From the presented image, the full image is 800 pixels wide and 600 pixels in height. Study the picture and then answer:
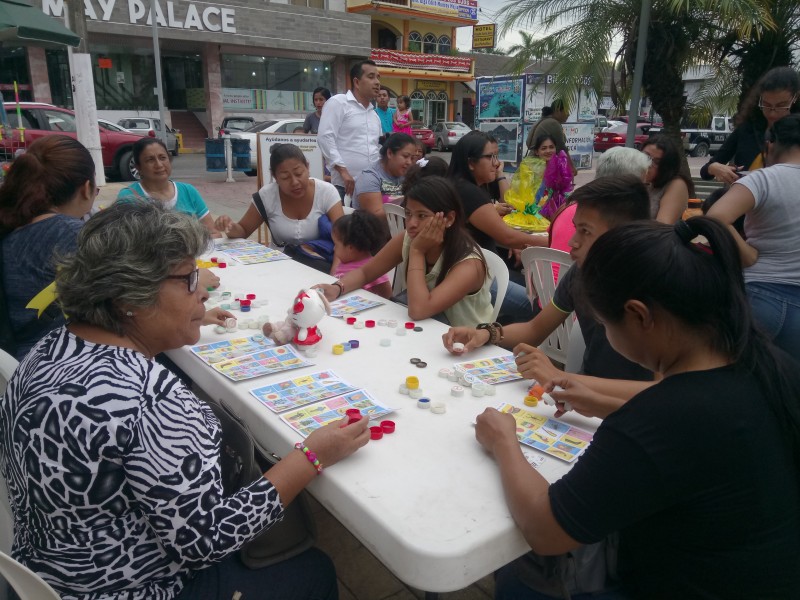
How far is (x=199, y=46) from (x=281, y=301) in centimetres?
2363

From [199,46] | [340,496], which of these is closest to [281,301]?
[340,496]

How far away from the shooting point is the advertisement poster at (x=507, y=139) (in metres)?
12.1

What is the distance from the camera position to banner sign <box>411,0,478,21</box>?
99.7 ft

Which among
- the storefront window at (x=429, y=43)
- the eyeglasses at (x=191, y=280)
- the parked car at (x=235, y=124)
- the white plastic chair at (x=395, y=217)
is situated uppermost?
the storefront window at (x=429, y=43)

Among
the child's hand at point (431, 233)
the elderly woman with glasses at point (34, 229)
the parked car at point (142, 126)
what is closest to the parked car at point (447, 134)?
the parked car at point (142, 126)

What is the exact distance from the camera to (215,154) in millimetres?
13586

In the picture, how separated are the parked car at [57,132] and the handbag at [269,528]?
8.31 m

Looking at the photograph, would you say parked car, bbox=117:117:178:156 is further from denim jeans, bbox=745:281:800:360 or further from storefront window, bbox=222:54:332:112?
denim jeans, bbox=745:281:800:360

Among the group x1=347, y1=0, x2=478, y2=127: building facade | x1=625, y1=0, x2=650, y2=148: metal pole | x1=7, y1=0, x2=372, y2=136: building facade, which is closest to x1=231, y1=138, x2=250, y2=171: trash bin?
x1=7, y1=0, x2=372, y2=136: building facade

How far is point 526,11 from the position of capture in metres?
8.09

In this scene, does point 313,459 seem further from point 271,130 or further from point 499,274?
point 271,130

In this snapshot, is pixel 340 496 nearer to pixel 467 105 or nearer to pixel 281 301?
pixel 281 301

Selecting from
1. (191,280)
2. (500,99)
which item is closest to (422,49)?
(500,99)

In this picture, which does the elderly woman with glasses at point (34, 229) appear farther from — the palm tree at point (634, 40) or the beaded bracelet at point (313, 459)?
the palm tree at point (634, 40)
